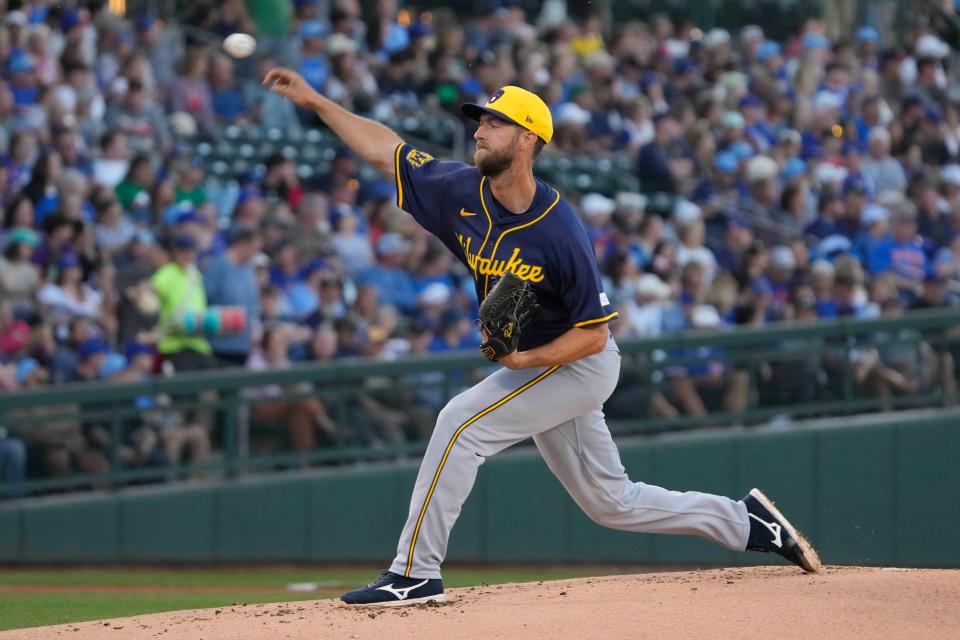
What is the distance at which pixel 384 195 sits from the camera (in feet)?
38.1

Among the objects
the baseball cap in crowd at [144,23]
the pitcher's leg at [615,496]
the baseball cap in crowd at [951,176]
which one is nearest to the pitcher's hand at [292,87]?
the pitcher's leg at [615,496]

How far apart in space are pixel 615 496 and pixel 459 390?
15.7 ft

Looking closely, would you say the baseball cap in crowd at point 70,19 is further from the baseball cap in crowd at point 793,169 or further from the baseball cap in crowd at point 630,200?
the baseball cap in crowd at point 793,169

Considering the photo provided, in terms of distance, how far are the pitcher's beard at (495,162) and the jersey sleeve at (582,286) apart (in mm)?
337

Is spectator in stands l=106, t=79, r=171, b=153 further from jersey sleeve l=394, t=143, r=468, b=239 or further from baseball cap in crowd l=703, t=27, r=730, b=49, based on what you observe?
baseball cap in crowd l=703, t=27, r=730, b=49

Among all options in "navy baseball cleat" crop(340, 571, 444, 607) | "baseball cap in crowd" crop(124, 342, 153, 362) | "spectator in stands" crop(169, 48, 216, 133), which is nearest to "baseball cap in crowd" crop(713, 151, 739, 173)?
"spectator in stands" crop(169, 48, 216, 133)

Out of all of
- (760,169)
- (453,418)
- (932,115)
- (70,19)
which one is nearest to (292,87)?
(453,418)

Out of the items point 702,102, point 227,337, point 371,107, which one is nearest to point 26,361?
point 227,337

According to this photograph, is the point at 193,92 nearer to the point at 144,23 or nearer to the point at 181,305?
the point at 144,23

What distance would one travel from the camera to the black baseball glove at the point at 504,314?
5125mm

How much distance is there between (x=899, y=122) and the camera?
1573cm

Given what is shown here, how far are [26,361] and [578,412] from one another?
5012mm

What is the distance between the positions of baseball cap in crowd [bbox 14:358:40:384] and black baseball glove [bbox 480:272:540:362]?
16.5 ft

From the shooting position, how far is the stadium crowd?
32.1 feet
